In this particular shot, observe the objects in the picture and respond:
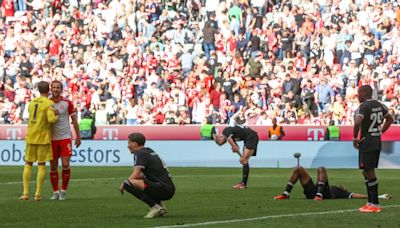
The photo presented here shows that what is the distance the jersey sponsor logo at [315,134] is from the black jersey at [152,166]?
1969 centimetres

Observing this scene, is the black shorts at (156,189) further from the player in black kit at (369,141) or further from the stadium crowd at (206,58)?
the stadium crowd at (206,58)

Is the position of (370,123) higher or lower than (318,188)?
higher

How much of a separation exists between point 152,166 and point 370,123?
349 cm

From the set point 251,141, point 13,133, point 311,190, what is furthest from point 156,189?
point 13,133

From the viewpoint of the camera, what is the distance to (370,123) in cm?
1844

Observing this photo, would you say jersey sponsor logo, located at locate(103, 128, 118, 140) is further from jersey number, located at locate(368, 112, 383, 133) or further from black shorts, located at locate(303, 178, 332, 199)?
jersey number, located at locate(368, 112, 383, 133)

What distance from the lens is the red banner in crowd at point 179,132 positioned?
120 feet

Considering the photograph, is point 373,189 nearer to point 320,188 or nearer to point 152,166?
point 320,188

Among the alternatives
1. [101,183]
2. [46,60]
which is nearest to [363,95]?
[101,183]

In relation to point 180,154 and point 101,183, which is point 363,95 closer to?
point 101,183

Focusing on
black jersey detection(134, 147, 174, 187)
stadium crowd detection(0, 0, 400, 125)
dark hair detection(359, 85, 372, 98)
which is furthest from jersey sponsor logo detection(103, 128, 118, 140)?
black jersey detection(134, 147, 174, 187)

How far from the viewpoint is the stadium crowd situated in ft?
128

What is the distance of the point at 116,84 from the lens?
42219 mm

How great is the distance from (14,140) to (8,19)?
417 inches
